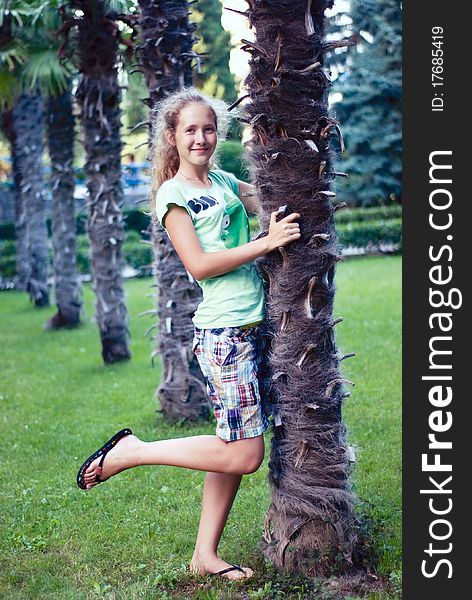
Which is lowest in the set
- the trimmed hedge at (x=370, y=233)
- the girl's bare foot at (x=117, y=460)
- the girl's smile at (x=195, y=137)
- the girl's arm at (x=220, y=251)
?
the girl's bare foot at (x=117, y=460)

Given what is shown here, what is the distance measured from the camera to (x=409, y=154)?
2822mm

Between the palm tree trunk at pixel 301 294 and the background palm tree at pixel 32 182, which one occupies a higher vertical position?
the background palm tree at pixel 32 182

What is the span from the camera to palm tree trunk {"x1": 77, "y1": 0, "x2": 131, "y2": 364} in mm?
8312

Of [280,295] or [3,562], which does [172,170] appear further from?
[3,562]

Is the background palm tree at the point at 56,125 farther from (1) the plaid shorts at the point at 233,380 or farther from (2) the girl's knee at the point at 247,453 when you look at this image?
(2) the girl's knee at the point at 247,453

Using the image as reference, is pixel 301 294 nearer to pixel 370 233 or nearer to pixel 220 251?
pixel 220 251

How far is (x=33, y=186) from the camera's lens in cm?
1402

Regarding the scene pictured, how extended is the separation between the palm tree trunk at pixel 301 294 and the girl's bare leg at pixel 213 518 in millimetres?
197

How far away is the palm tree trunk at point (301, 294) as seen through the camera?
122 inches

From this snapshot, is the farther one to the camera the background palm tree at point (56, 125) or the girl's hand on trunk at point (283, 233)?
the background palm tree at point (56, 125)

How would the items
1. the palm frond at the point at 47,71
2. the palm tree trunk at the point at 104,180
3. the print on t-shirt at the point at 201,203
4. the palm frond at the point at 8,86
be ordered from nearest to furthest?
1. the print on t-shirt at the point at 201,203
2. the palm tree trunk at the point at 104,180
3. the palm frond at the point at 47,71
4. the palm frond at the point at 8,86

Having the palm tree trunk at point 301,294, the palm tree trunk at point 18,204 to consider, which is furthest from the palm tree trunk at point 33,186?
the palm tree trunk at point 301,294

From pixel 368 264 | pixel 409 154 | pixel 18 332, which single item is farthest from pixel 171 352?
pixel 368 264

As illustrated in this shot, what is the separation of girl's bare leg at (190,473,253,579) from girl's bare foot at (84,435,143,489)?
33 centimetres
